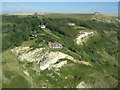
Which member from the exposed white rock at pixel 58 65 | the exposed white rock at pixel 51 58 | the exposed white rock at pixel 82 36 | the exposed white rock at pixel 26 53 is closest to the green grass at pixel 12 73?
the exposed white rock at pixel 26 53

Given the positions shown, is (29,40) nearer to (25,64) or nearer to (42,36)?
(42,36)

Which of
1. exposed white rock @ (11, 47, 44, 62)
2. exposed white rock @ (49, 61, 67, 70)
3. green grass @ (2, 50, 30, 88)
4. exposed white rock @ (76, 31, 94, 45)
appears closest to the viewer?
green grass @ (2, 50, 30, 88)

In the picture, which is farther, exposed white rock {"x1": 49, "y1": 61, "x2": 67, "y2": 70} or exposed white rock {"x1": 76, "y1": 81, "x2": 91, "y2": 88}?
exposed white rock {"x1": 49, "y1": 61, "x2": 67, "y2": 70}

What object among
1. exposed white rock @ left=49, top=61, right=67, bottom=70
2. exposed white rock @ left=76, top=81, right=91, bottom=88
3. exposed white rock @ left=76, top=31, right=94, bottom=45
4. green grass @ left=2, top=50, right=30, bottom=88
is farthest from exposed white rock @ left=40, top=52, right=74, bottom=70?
exposed white rock @ left=76, top=31, right=94, bottom=45

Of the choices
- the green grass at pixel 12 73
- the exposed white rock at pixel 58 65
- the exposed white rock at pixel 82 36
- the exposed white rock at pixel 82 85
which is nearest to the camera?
the green grass at pixel 12 73

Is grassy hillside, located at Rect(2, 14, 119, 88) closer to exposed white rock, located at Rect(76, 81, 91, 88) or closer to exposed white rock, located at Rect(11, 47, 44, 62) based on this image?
exposed white rock, located at Rect(76, 81, 91, 88)

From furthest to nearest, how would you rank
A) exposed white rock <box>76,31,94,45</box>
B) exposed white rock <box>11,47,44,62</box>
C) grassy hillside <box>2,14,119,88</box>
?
exposed white rock <box>76,31,94,45</box> < exposed white rock <box>11,47,44,62</box> < grassy hillside <box>2,14,119,88</box>

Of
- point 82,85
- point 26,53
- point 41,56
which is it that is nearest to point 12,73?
point 26,53

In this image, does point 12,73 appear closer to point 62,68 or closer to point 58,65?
point 58,65

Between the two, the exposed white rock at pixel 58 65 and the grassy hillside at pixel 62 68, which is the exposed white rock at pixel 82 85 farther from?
the exposed white rock at pixel 58 65

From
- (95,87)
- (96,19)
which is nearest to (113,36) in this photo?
(96,19)

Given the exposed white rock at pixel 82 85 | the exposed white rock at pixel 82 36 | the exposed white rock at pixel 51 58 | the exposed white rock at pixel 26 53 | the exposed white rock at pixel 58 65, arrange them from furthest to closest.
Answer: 1. the exposed white rock at pixel 82 36
2. the exposed white rock at pixel 26 53
3. the exposed white rock at pixel 58 65
4. the exposed white rock at pixel 51 58
5. the exposed white rock at pixel 82 85
